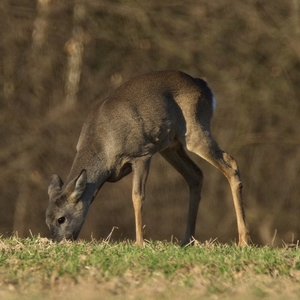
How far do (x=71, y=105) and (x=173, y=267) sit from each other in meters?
10.0

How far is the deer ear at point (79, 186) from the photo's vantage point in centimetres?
911

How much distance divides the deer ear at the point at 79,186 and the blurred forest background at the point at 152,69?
6.72m

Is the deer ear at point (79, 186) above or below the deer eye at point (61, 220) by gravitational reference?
above

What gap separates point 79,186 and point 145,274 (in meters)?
3.07

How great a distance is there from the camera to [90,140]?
31.0 ft

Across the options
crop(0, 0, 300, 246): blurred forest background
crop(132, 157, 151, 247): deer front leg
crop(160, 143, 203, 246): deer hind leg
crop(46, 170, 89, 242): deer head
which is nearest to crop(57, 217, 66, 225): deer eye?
crop(46, 170, 89, 242): deer head

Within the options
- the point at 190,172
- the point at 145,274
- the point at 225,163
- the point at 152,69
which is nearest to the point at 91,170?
the point at 190,172

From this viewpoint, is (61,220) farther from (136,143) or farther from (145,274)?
(145,274)

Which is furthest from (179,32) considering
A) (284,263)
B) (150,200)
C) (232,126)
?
(284,263)

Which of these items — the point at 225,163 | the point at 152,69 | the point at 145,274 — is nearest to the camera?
the point at 145,274

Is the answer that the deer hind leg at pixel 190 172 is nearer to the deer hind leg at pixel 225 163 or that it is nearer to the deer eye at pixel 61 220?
the deer hind leg at pixel 225 163

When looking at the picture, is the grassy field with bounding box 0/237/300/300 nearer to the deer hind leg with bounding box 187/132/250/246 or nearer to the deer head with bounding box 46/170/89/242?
the deer head with bounding box 46/170/89/242

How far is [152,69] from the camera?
54.1 ft

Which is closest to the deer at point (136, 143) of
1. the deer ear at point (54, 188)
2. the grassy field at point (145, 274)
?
the deer ear at point (54, 188)
